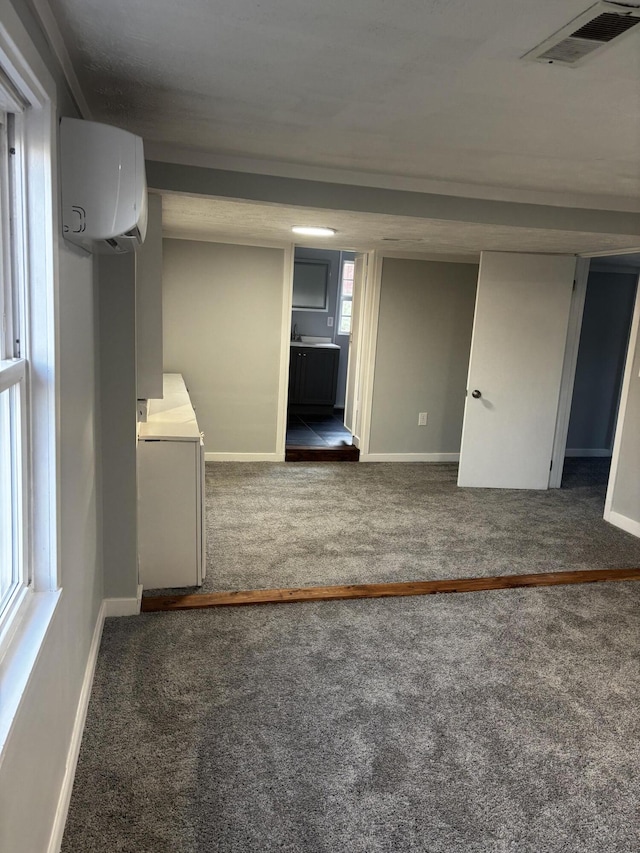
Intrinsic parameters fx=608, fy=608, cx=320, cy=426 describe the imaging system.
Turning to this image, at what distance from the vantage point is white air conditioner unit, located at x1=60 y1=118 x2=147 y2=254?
5.48 ft

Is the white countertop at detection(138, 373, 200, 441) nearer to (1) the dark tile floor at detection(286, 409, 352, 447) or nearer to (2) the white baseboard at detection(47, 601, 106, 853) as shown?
(2) the white baseboard at detection(47, 601, 106, 853)

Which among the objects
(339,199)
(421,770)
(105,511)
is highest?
(339,199)

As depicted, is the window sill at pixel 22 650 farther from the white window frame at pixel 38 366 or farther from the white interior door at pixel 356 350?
the white interior door at pixel 356 350

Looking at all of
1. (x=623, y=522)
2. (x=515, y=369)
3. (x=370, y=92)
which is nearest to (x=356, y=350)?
(x=515, y=369)

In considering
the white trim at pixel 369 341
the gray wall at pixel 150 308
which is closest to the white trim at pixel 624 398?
the white trim at pixel 369 341

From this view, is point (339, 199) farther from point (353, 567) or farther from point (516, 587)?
point (516, 587)

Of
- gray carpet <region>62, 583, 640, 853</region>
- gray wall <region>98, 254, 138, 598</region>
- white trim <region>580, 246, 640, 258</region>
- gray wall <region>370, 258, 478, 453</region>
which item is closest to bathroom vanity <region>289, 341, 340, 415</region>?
gray wall <region>370, 258, 478, 453</region>

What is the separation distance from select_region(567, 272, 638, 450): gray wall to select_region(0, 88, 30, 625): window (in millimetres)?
5734

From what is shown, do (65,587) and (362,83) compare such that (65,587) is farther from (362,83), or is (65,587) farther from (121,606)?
(362,83)

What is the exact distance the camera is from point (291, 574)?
3.28 metres

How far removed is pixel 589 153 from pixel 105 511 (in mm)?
2491

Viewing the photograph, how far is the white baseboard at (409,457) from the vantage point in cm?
580

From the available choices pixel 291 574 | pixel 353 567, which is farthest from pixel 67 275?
pixel 353 567

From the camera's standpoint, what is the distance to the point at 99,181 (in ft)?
5.60
